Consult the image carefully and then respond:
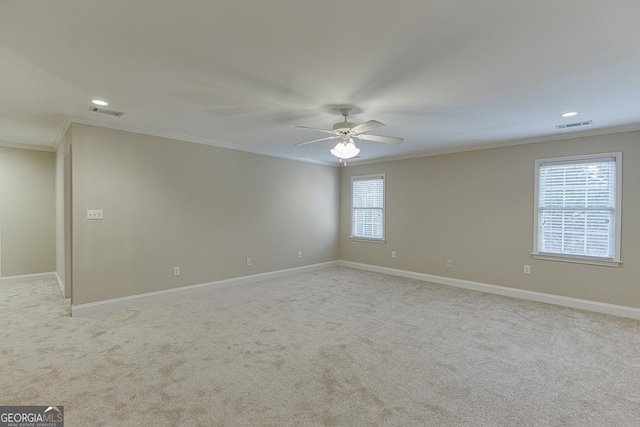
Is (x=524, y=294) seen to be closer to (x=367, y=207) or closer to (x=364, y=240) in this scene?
(x=364, y=240)

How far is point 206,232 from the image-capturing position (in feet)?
16.6

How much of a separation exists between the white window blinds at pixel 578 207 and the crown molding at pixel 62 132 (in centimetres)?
645

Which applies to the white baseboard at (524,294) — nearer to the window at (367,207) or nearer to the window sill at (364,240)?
the window sill at (364,240)

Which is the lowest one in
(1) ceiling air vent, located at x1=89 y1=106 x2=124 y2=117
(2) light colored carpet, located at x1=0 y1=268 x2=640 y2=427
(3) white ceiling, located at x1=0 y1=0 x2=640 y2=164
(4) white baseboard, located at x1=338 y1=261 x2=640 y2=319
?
(2) light colored carpet, located at x1=0 y1=268 x2=640 y2=427

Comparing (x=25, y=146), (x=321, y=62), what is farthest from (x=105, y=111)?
(x=25, y=146)

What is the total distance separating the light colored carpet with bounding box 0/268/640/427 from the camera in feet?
6.89

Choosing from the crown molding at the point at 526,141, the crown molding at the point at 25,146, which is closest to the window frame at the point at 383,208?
the crown molding at the point at 526,141

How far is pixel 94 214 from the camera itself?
399 cm

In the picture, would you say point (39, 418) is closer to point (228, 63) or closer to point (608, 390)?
point (228, 63)

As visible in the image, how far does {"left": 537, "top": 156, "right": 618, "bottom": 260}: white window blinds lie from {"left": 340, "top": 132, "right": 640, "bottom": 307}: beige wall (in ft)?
0.42

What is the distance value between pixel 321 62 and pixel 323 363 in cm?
247

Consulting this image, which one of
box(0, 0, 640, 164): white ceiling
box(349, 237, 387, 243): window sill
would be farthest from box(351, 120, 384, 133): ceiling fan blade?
box(349, 237, 387, 243): window sill

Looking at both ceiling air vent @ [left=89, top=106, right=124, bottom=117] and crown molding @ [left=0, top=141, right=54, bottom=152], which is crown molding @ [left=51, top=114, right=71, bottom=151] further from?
ceiling air vent @ [left=89, top=106, right=124, bottom=117]

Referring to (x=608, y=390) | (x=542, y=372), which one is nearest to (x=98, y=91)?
(x=542, y=372)
